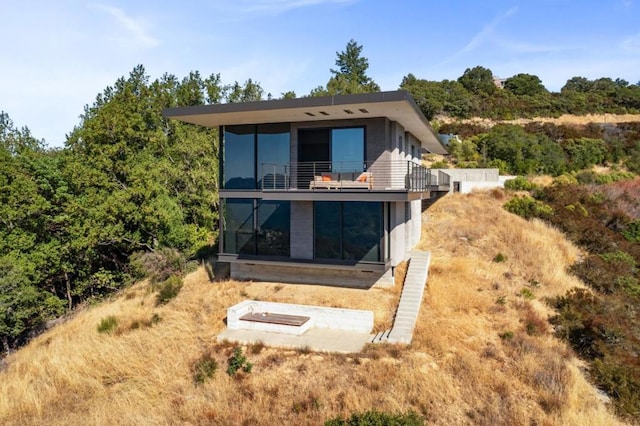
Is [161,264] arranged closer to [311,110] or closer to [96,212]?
[96,212]

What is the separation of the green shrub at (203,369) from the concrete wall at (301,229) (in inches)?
222

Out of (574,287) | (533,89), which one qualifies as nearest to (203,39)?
(574,287)

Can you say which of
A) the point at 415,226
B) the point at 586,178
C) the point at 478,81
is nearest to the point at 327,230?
the point at 415,226

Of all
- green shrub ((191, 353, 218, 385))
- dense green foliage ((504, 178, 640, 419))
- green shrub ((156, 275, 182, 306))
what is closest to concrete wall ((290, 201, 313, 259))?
green shrub ((191, 353, 218, 385))

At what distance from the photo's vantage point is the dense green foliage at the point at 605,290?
1248 cm

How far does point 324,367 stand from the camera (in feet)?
42.2

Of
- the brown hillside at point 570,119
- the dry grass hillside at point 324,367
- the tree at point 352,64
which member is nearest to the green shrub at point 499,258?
the dry grass hillside at point 324,367

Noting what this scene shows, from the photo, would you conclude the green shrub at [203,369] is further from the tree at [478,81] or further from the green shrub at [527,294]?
the tree at [478,81]

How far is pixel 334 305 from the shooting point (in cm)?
1694

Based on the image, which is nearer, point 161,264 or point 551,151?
point 161,264

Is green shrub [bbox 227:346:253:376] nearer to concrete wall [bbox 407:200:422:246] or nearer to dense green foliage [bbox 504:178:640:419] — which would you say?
concrete wall [bbox 407:200:422:246]

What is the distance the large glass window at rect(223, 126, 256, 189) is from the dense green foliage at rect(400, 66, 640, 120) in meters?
48.6

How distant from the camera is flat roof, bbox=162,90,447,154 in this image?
571 inches

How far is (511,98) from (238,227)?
64506 mm
